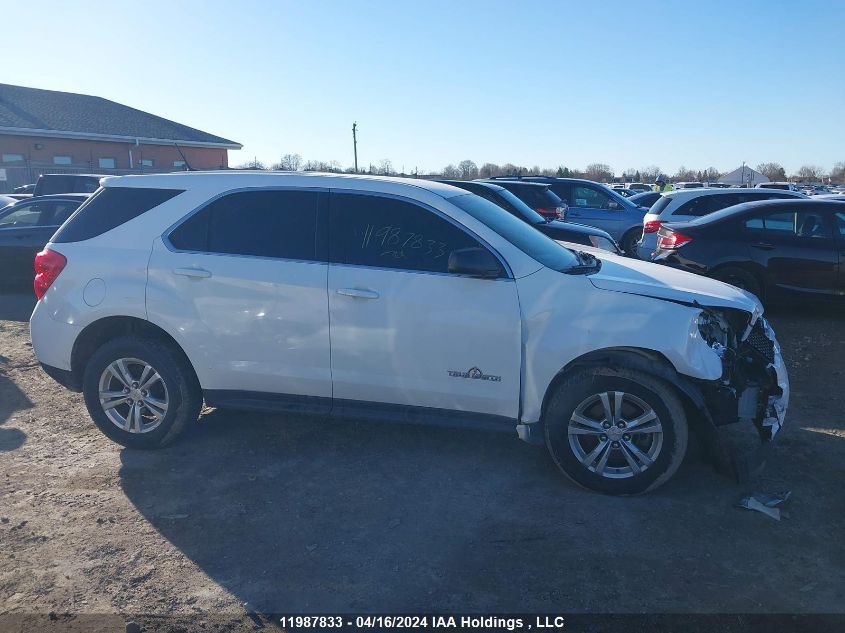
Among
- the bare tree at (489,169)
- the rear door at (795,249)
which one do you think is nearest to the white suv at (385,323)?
the rear door at (795,249)

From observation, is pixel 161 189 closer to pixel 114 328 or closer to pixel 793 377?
pixel 114 328

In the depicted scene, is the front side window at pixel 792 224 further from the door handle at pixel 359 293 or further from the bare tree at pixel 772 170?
the bare tree at pixel 772 170

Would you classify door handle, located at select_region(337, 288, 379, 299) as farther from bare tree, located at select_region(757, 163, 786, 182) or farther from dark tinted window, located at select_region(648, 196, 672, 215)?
bare tree, located at select_region(757, 163, 786, 182)

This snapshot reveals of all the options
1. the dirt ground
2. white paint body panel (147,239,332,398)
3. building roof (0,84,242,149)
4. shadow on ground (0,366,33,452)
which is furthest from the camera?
building roof (0,84,242,149)

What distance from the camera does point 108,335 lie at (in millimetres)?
5117

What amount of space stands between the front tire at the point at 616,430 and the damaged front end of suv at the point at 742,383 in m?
0.27

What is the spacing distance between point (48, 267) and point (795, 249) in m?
8.31

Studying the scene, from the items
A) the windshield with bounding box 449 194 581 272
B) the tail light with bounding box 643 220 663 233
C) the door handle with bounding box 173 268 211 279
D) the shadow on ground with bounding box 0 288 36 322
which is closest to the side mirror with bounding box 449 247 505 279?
the windshield with bounding box 449 194 581 272

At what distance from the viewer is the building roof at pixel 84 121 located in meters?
29.2

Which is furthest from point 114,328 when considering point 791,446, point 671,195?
point 671,195

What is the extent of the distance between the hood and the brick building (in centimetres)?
2354

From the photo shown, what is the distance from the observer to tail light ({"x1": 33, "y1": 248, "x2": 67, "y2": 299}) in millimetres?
5078

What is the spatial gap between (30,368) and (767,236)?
8.78 metres

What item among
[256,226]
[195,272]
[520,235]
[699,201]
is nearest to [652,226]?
[699,201]
